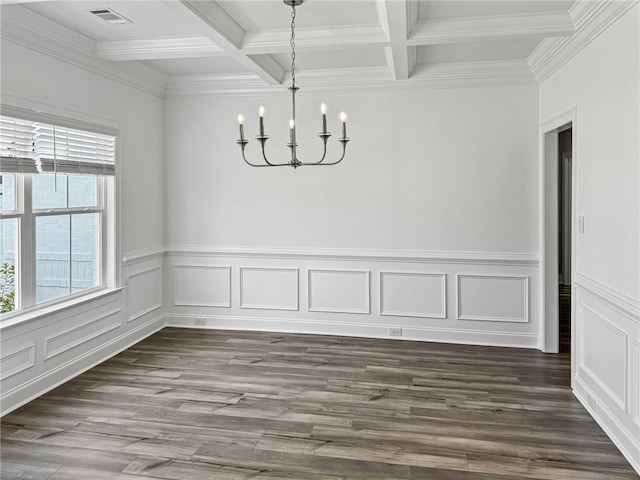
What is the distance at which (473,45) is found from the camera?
4.06m

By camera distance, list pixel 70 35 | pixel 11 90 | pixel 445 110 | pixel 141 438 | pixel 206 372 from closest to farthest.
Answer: pixel 141 438, pixel 11 90, pixel 70 35, pixel 206 372, pixel 445 110

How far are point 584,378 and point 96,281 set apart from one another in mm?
4143

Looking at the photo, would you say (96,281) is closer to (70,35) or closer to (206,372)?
(206,372)

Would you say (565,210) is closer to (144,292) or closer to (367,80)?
(367,80)

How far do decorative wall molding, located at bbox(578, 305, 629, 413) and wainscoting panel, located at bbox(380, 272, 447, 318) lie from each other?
61.2 inches

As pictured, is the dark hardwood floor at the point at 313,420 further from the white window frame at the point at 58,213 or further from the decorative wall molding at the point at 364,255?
the decorative wall molding at the point at 364,255

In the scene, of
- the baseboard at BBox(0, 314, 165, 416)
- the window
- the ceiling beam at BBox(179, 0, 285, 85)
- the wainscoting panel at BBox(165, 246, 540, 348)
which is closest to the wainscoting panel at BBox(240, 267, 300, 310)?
the wainscoting panel at BBox(165, 246, 540, 348)

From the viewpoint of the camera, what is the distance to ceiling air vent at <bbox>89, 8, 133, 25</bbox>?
3283mm

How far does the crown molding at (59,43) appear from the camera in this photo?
10.5 feet

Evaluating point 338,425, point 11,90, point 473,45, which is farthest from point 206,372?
point 473,45

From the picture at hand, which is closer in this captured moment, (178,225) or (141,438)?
(141,438)

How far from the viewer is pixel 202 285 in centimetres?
541

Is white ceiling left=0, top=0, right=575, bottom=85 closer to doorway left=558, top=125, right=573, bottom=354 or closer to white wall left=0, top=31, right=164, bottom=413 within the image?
white wall left=0, top=31, right=164, bottom=413

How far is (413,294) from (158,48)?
333cm
